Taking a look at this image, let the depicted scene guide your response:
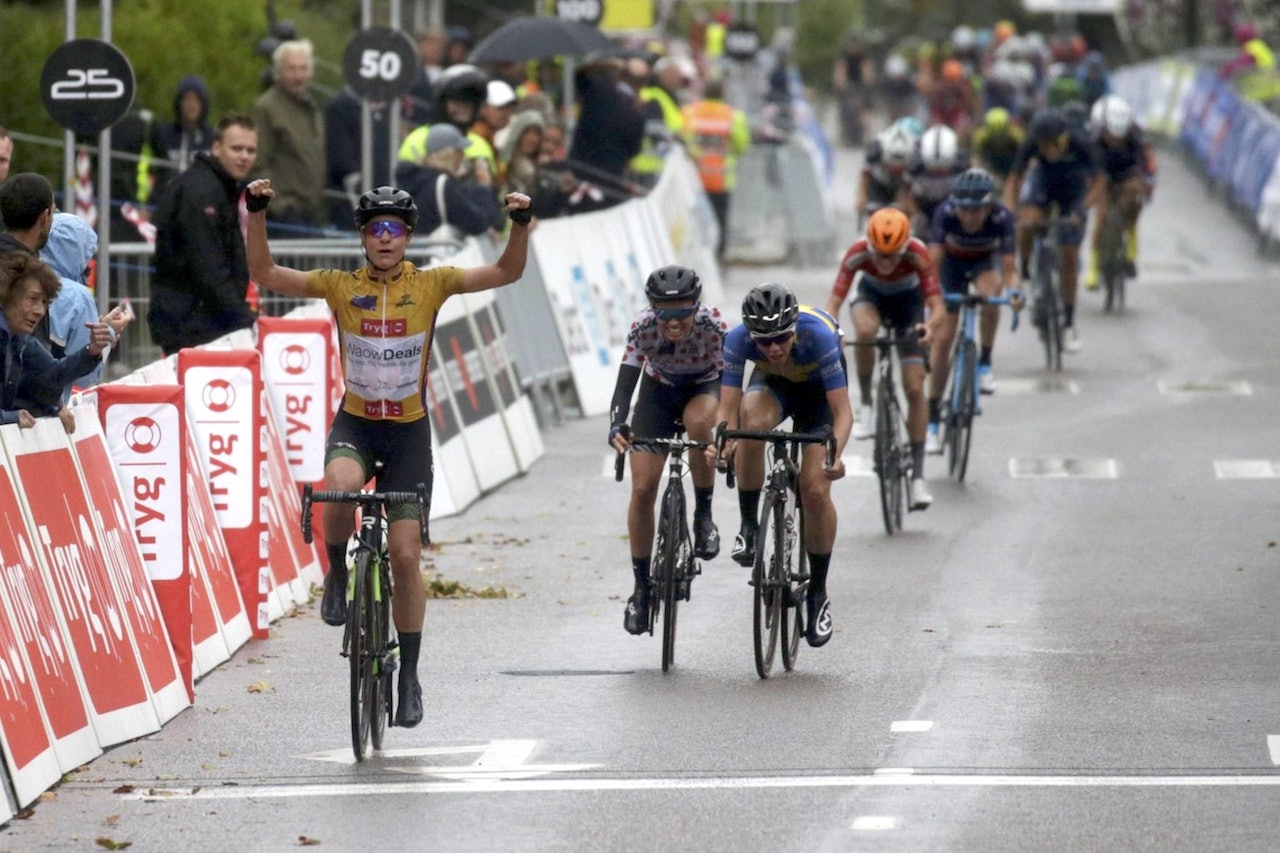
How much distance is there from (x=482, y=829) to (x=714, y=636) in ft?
13.0

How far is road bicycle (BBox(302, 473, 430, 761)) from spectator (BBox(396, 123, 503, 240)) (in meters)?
8.08

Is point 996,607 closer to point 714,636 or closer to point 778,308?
point 714,636

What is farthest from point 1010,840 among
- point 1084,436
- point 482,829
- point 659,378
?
point 1084,436

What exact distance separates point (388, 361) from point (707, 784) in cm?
196

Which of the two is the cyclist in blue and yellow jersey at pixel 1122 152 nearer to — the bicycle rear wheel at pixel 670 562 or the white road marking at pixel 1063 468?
the white road marking at pixel 1063 468

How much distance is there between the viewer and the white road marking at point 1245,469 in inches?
701

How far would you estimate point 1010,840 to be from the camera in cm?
811

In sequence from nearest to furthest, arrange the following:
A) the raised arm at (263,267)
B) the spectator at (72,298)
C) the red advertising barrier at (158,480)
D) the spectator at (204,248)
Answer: the raised arm at (263,267) < the spectator at (72,298) < the red advertising barrier at (158,480) < the spectator at (204,248)

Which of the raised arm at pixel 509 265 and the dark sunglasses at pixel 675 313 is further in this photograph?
the dark sunglasses at pixel 675 313

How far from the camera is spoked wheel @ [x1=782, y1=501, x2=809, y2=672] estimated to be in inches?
441

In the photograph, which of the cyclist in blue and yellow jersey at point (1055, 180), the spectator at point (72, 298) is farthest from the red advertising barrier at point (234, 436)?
the cyclist in blue and yellow jersey at point (1055, 180)

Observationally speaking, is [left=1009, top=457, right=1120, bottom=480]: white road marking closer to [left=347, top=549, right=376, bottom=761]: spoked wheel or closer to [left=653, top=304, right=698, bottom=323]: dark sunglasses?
[left=653, top=304, right=698, bottom=323]: dark sunglasses

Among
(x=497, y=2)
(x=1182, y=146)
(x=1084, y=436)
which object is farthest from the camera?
(x=1182, y=146)

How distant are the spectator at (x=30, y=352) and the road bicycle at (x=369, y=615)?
3.28 ft
